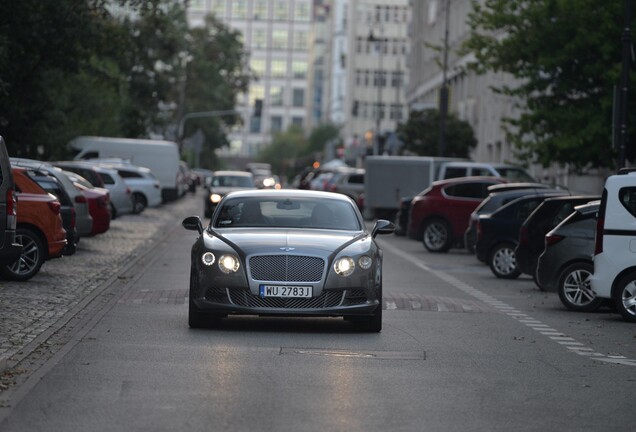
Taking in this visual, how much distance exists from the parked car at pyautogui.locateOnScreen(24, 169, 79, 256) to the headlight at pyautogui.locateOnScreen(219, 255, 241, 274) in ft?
29.4

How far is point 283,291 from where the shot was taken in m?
15.7

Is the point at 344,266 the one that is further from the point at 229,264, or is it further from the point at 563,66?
the point at 563,66

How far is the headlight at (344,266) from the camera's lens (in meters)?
15.9

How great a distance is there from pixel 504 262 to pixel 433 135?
42820 millimetres

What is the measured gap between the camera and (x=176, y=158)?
6531cm

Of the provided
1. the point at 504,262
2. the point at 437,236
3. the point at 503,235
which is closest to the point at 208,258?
the point at 504,262

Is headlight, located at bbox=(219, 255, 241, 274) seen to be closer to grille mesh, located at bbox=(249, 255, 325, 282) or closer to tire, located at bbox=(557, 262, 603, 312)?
grille mesh, located at bbox=(249, 255, 325, 282)

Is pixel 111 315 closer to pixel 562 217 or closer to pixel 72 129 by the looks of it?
pixel 562 217

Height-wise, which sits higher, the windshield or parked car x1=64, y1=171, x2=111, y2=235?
the windshield

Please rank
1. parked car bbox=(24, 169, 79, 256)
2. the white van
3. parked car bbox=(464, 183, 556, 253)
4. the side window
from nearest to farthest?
the side window
parked car bbox=(24, 169, 79, 256)
parked car bbox=(464, 183, 556, 253)
the white van

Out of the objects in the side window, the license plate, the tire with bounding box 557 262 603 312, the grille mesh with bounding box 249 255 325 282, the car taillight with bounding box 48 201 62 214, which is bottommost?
the tire with bounding box 557 262 603 312

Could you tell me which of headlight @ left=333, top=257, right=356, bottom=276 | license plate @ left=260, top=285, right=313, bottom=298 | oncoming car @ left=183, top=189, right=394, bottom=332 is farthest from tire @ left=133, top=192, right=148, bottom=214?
license plate @ left=260, top=285, right=313, bottom=298

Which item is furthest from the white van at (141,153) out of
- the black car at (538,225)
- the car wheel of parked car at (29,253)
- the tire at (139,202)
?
the car wheel of parked car at (29,253)

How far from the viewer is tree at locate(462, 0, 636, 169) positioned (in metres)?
39.4
